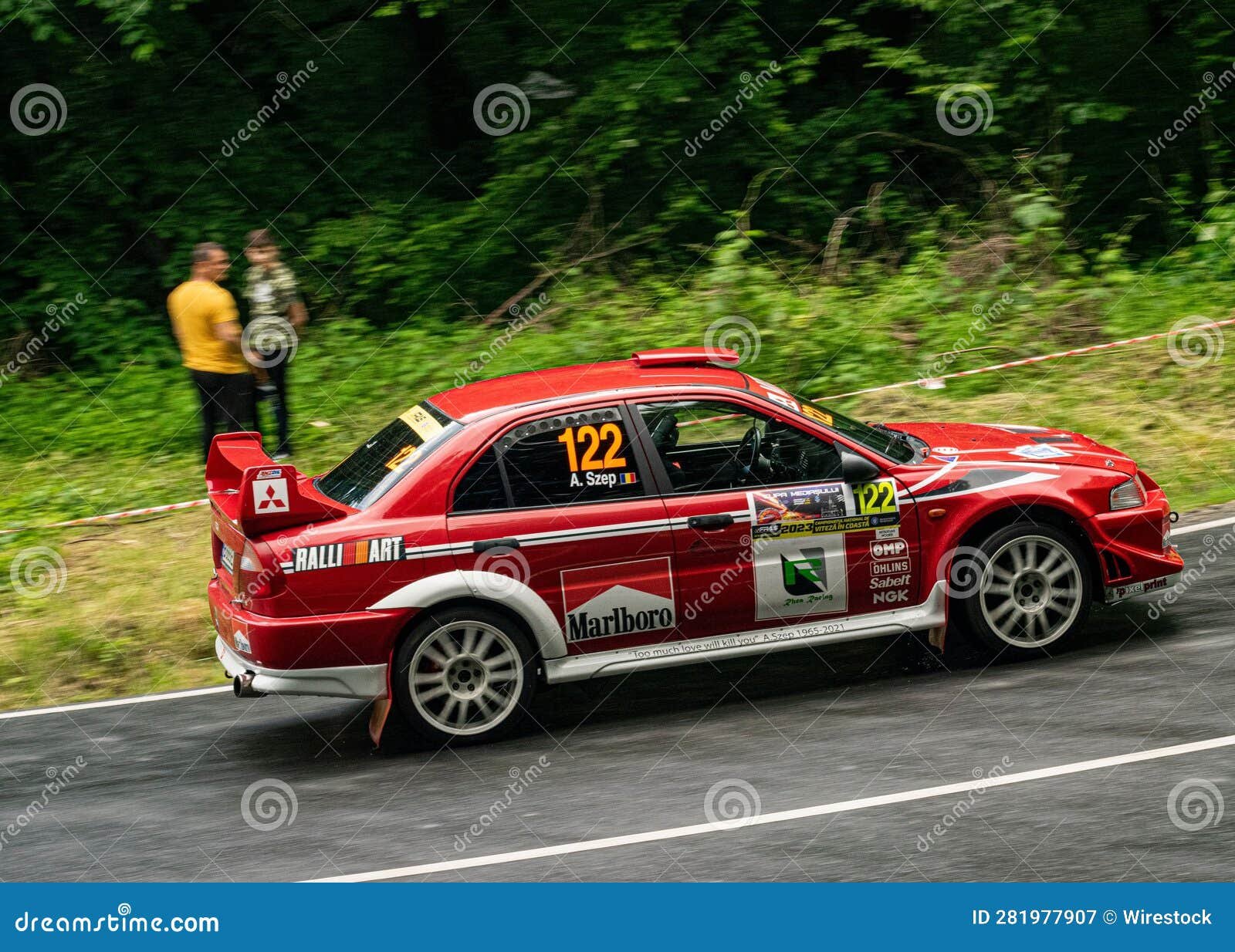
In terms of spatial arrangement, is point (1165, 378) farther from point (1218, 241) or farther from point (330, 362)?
point (330, 362)

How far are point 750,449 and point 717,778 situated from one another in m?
1.80

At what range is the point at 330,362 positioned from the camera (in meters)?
Result: 14.9

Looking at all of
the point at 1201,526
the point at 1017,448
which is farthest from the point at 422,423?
the point at 1201,526

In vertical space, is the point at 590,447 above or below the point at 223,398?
below

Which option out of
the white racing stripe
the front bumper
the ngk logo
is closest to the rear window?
the white racing stripe

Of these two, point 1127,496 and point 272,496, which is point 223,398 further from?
point 1127,496

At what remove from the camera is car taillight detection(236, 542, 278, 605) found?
671cm

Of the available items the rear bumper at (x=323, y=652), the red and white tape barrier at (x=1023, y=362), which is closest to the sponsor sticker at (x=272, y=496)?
the rear bumper at (x=323, y=652)

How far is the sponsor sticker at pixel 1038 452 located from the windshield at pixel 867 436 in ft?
1.79

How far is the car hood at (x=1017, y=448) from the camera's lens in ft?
24.3

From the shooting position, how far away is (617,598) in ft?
22.8

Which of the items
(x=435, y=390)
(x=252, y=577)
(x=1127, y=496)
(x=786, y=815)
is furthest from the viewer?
(x=435, y=390)

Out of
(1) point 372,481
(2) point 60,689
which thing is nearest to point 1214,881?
(1) point 372,481

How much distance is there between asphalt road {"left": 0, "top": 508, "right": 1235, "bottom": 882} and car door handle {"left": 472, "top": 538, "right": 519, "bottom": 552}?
1.01 metres
